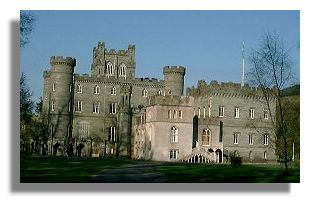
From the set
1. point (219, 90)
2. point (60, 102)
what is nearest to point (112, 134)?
point (60, 102)

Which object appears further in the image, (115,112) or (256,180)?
(115,112)

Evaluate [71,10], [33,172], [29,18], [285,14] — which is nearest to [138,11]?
[71,10]

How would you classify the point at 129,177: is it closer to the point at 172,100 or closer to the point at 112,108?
the point at 172,100

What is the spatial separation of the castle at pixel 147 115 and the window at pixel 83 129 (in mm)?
56

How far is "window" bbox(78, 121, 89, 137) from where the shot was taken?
109 feet

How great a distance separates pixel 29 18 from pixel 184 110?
13.9m

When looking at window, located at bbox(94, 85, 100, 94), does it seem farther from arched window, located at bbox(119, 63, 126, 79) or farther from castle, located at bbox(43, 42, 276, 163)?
arched window, located at bbox(119, 63, 126, 79)

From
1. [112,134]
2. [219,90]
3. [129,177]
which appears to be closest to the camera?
[129,177]

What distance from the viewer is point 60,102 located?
33.1 metres

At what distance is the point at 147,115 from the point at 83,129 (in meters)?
6.15

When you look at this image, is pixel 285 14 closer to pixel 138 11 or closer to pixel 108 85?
pixel 138 11

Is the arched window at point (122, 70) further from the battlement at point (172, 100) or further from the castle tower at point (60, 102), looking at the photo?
the battlement at point (172, 100)

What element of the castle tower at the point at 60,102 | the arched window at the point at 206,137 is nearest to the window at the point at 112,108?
the castle tower at the point at 60,102

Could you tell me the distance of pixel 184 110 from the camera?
27062 mm
